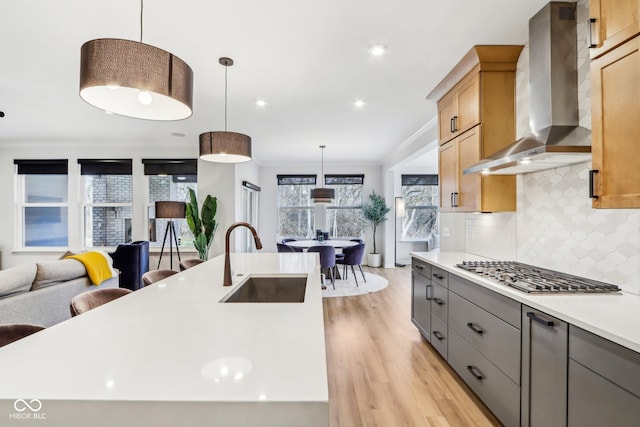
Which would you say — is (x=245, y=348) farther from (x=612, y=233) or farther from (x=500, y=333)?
(x=612, y=233)

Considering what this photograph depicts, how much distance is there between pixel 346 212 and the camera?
26.3ft

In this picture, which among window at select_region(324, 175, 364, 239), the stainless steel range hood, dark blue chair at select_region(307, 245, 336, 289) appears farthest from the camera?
window at select_region(324, 175, 364, 239)

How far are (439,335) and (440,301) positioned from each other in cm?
32

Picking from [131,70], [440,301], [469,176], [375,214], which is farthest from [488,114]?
[375,214]

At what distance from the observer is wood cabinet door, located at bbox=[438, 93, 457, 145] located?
3063 millimetres

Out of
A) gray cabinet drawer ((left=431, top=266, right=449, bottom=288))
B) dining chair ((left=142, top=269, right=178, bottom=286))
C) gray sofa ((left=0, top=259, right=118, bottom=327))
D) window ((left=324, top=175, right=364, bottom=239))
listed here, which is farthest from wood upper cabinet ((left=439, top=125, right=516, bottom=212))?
window ((left=324, top=175, right=364, bottom=239))

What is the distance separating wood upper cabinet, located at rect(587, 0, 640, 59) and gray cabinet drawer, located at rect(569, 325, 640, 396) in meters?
1.28

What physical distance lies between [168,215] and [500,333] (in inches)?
194

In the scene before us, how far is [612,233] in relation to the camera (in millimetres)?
1773

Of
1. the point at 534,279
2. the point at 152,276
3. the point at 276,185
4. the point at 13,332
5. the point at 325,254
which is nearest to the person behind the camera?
the point at 13,332

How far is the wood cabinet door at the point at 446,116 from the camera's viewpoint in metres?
3.06

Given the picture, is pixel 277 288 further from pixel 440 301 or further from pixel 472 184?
pixel 472 184

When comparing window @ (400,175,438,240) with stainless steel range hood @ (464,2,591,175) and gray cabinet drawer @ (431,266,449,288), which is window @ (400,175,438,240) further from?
stainless steel range hood @ (464,2,591,175)

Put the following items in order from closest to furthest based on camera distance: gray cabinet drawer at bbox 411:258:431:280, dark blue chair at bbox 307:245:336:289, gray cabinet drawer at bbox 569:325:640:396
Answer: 1. gray cabinet drawer at bbox 569:325:640:396
2. gray cabinet drawer at bbox 411:258:431:280
3. dark blue chair at bbox 307:245:336:289
